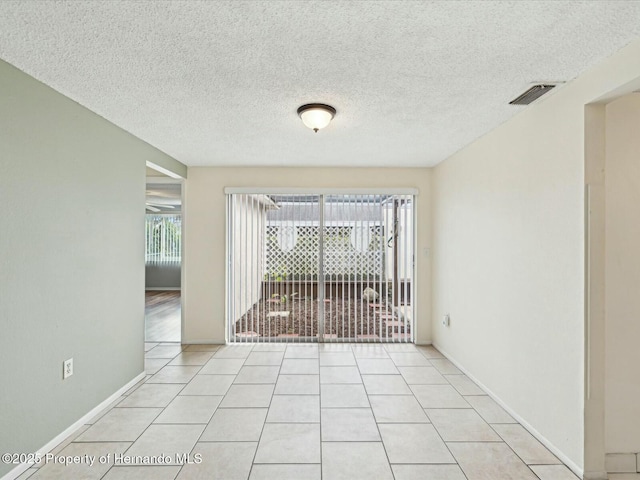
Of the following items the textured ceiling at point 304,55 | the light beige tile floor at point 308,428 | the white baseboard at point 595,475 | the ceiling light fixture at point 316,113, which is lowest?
the light beige tile floor at point 308,428

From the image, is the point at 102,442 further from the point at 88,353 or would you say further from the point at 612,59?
the point at 612,59

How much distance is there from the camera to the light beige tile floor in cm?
197

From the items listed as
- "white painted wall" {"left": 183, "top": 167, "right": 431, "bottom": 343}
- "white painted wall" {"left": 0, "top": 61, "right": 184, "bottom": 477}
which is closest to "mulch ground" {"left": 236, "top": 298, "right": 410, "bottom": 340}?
"white painted wall" {"left": 183, "top": 167, "right": 431, "bottom": 343}

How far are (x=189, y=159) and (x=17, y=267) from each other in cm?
239

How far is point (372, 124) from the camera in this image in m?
2.83

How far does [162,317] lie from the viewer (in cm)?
596

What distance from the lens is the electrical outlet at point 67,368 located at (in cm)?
225

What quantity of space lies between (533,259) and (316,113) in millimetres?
1834

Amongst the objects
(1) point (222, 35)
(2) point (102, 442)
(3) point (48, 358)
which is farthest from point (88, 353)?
(1) point (222, 35)

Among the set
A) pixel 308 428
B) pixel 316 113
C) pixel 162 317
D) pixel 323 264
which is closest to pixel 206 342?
pixel 323 264

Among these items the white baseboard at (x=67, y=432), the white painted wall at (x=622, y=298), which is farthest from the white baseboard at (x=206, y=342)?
the white painted wall at (x=622, y=298)

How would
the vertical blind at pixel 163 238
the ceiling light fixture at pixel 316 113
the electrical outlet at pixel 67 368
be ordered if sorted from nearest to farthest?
the electrical outlet at pixel 67 368, the ceiling light fixture at pixel 316 113, the vertical blind at pixel 163 238

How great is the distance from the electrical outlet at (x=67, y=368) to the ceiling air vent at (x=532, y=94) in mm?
3508

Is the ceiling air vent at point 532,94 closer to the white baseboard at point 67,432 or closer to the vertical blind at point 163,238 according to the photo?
the white baseboard at point 67,432
